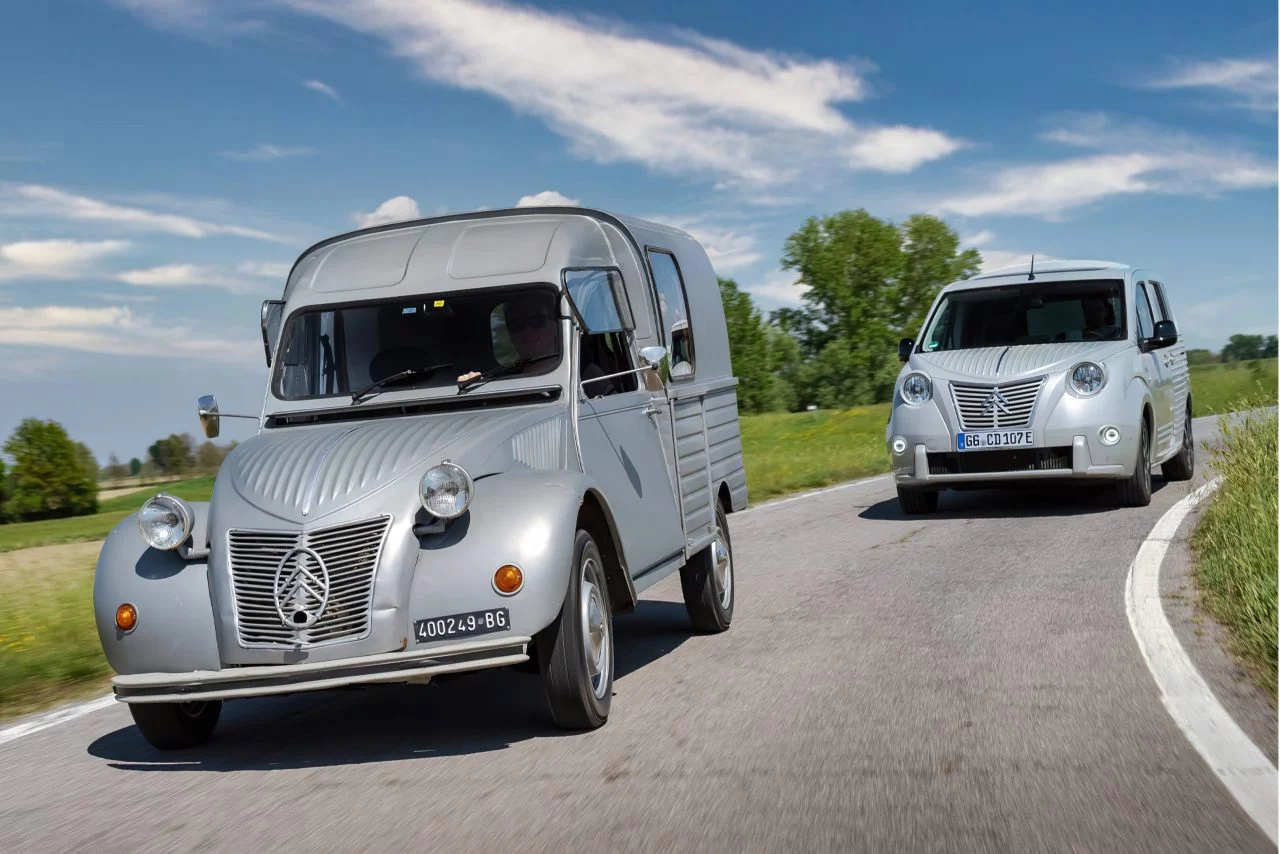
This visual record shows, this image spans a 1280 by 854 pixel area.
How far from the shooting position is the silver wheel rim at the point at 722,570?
8125 mm

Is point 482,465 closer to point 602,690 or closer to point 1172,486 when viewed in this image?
point 602,690

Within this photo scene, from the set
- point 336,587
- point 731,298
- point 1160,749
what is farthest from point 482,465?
point 731,298

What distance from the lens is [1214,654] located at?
261 inches

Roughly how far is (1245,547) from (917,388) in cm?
537

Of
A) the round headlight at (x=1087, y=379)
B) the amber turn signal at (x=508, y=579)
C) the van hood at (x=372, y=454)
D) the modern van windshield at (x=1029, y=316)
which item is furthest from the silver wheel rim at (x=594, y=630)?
the modern van windshield at (x=1029, y=316)

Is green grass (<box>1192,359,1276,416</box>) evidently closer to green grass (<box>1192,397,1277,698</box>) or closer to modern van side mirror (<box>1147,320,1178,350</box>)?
modern van side mirror (<box>1147,320,1178,350</box>)

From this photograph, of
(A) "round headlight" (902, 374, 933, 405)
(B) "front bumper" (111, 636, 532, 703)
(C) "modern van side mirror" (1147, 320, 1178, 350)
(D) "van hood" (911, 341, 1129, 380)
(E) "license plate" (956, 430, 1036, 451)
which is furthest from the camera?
(C) "modern van side mirror" (1147, 320, 1178, 350)

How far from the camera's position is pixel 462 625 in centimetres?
539

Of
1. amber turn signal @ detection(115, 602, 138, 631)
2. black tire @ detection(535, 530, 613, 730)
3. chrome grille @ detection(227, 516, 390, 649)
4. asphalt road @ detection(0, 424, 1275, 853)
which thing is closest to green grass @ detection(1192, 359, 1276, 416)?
asphalt road @ detection(0, 424, 1275, 853)

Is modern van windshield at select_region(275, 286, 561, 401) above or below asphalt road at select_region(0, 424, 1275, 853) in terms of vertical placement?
above

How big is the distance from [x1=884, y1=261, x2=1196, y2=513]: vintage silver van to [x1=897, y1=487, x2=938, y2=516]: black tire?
14mm

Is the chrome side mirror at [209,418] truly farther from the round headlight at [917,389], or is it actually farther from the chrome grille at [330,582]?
the round headlight at [917,389]

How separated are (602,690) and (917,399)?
7934 millimetres

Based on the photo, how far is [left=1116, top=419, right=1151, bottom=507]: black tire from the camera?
13.1 m
